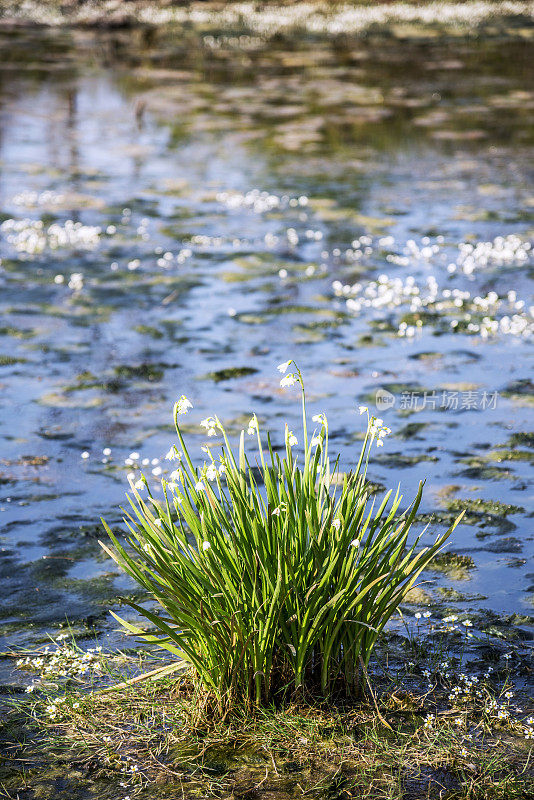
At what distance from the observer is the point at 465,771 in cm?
312

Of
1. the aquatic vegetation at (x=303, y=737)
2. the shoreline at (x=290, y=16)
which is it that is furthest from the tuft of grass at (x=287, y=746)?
the shoreline at (x=290, y=16)

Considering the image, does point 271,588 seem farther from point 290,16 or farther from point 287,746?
point 290,16

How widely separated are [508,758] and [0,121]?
55.7ft

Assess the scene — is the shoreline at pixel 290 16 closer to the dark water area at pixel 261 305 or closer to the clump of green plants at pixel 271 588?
the dark water area at pixel 261 305

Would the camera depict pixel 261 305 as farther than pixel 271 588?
Yes

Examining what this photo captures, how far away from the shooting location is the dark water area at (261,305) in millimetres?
5250

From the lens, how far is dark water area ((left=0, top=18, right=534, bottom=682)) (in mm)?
5250

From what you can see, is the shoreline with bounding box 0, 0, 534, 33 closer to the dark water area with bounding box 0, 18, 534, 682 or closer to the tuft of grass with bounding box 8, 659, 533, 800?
the dark water area with bounding box 0, 18, 534, 682

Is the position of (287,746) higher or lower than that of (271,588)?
lower

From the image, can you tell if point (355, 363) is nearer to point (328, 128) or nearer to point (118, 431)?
point (118, 431)

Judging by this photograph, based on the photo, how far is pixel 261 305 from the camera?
29.0 feet

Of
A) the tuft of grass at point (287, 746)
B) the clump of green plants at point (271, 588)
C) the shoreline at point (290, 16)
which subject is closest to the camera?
the tuft of grass at point (287, 746)

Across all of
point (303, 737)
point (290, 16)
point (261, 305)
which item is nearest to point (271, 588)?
point (303, 737)

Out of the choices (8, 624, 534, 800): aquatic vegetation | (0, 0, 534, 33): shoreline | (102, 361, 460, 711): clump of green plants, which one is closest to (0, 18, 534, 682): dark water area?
(8, 624, 534, 800): aquatic vegetation
